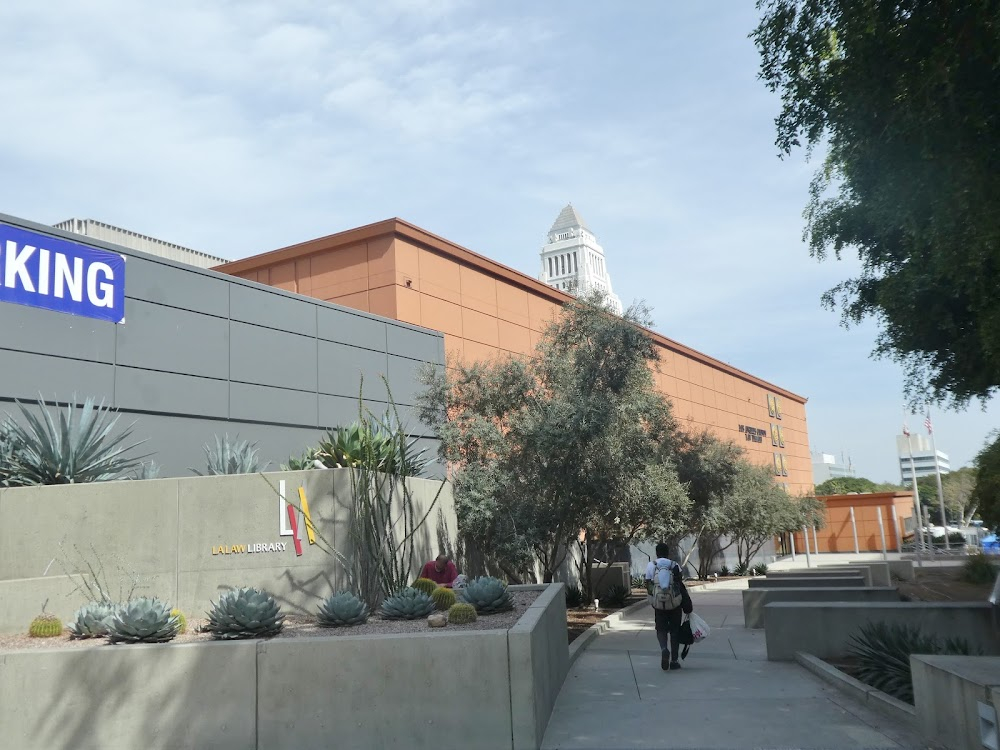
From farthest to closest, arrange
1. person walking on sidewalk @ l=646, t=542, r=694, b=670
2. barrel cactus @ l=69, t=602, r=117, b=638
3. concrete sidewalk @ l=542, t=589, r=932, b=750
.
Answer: person walking on sidewalk @ l=646, t=542, r=694, b=670, barrel cactus @ l=69, t=602, r=117, b=638, concrete sidewalk @ l=542, t=589, r=932, b=750

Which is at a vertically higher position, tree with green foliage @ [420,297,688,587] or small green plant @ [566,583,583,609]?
tree with green foliage @ [420,297,688,587]

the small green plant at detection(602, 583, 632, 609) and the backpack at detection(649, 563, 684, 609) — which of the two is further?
the small green plant at detection(602, 583, 632, 609)

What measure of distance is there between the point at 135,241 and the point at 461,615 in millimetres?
29610

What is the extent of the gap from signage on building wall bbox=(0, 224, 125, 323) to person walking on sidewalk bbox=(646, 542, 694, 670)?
37.5 feet

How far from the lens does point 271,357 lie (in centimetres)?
2011

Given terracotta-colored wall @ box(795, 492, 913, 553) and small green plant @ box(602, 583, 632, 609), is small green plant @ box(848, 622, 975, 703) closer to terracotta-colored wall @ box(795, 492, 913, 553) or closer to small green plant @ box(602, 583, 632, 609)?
small green plant @ box(602, 583, 632, 609)

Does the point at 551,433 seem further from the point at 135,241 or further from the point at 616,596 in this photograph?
the point at 135,241

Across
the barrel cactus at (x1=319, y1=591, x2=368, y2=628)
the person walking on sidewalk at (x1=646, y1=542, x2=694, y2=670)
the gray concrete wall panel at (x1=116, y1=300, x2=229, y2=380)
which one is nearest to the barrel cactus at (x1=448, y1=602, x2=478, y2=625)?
the barrel cactus at (x1=319, y1=591, x2=368, y2=628)

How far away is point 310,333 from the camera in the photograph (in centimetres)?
2117

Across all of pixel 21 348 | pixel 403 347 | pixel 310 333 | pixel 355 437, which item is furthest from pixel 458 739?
pixel 403 347

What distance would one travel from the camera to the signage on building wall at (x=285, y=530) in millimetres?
11781

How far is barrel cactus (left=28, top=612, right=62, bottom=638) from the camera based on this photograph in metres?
10.2

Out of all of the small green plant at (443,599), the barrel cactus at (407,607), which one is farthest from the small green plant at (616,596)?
the barrel cactus at (407,607)

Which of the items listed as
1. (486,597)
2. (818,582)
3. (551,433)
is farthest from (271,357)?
(818,582)
